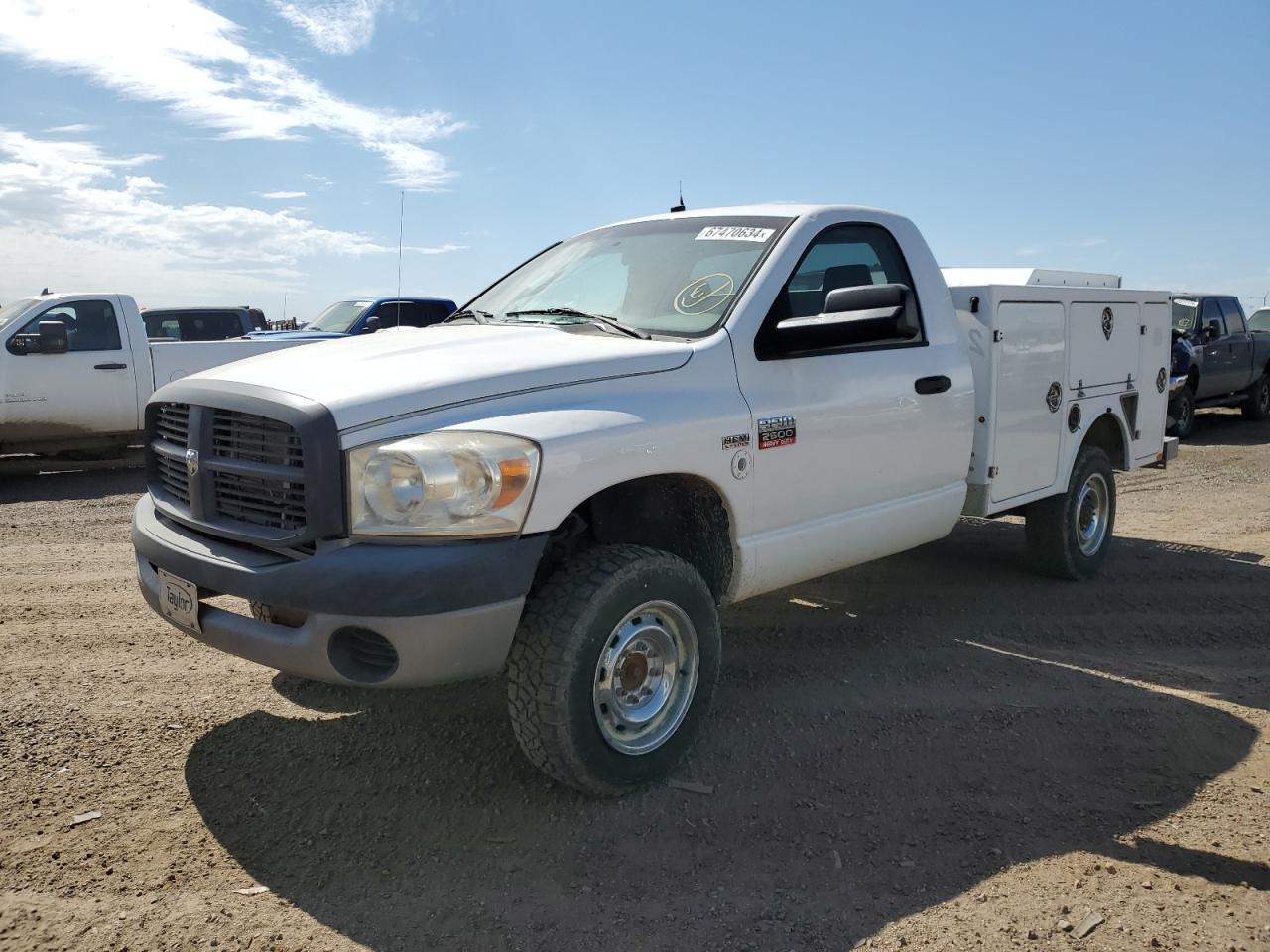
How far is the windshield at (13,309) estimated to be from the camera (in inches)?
422

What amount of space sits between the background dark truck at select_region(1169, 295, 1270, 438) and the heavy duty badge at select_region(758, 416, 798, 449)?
12.0 metres

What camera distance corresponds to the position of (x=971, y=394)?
501cm

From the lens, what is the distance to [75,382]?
417 inches

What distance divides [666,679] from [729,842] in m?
0.62

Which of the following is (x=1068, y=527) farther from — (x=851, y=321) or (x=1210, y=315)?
(x=1210, y=315)

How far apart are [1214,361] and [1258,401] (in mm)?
2197

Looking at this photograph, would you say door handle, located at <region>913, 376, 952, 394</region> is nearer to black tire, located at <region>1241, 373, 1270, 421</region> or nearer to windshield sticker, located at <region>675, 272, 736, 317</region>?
windshield sticker, located at <region>675, 272, 736, 317</region>

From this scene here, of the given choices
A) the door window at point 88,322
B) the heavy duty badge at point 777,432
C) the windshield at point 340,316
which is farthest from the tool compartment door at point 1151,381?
the windshield at point 340,316

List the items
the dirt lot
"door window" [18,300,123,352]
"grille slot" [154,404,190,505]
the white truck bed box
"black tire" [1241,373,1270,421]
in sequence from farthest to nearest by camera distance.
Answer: "black tire" [1241,373,1270,421]
"door window" [18,300,123,352]
the white truck bed box
"grille slot" [154,404,190,505]
the dirt lot

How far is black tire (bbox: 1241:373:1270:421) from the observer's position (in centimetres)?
1656

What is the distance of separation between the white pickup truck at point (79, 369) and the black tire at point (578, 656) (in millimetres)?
8823

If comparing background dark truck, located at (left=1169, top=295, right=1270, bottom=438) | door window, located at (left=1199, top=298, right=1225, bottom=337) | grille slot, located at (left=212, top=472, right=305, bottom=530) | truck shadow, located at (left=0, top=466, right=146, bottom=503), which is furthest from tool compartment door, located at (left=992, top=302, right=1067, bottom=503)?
door window, located at (left=1199, top=298, right=1225, bottom=337)

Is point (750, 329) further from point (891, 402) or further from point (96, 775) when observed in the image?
point (96, 775)

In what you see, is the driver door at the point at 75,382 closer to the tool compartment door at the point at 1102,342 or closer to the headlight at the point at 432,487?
the headlight at the point at 432,487
